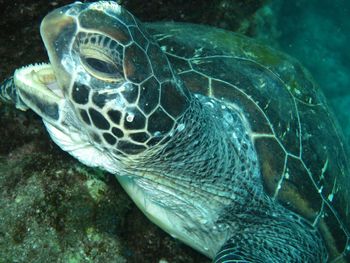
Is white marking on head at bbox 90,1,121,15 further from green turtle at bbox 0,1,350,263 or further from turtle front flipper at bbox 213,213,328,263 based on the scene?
turtle front flipper at bbox 213,213,328,263

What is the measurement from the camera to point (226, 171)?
2559mm

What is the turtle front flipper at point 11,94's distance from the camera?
270 centimetres

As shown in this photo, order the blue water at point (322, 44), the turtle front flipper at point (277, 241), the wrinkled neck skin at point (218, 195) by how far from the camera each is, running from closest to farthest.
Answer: the wrinkled neck skin at point (218, 195), the turtle front flipper at point (277, 241), the blue water at point (322, 44)

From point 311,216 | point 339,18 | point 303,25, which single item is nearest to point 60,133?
point 311,216

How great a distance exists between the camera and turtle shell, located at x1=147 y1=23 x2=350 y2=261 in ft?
9.06

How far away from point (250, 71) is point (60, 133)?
1.72 m

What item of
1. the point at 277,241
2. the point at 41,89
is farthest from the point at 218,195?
the point at 41,89

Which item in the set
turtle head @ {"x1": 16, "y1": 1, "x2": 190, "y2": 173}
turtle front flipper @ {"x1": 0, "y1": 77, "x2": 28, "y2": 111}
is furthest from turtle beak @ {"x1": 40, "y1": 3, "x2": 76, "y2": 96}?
turtle front flipper @ {"x1": 0, "y1": 77, "x2": 28, "y2": 111}

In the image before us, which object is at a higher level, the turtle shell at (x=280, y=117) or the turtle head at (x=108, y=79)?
the turtle head at (x=108, y=79)

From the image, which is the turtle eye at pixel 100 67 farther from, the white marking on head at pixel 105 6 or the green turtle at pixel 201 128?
the white marking on head at pixel 105 6

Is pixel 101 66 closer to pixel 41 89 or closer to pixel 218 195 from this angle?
pixel 41 89

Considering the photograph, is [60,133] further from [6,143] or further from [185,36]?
[185,36]

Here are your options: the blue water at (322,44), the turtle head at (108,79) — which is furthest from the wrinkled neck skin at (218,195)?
the blue water at (322,44)

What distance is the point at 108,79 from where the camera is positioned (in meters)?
1.78
